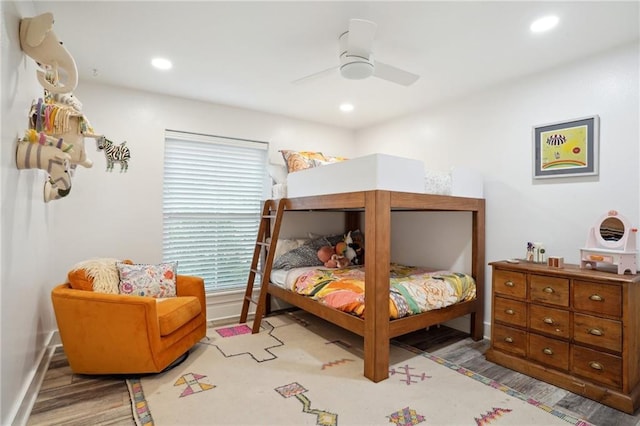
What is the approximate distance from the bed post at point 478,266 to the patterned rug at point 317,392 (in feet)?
2.29

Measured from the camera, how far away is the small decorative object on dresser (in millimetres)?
2215

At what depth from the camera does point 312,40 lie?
94.2 inches

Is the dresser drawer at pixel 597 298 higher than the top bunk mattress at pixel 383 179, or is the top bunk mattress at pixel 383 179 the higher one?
the top bunk mattress at pixel 383 179

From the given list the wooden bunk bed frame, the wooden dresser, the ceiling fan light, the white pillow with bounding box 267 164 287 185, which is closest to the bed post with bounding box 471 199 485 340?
the wooden bunk bed frame

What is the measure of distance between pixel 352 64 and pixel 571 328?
7.77 ft

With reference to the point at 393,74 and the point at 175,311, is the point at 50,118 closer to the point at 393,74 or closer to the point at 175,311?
the point at 175,311

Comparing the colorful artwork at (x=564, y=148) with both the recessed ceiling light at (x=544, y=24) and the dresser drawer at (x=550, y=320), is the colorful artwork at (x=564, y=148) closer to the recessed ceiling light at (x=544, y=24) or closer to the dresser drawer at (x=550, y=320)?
the recessed ceiling light at (x=544, y=24)

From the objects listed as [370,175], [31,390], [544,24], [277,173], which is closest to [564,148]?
[544,24]

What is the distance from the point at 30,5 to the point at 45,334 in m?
2.35

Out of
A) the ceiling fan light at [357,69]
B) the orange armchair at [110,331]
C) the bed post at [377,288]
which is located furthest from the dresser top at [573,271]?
the orange armchair at [110,331]


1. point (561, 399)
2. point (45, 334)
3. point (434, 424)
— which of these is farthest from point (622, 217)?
point (45, 334)

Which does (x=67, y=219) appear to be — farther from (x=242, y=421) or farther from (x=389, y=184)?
(x=389, y=184)

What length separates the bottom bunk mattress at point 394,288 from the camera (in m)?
2.58

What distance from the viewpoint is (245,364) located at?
8.60 feet
